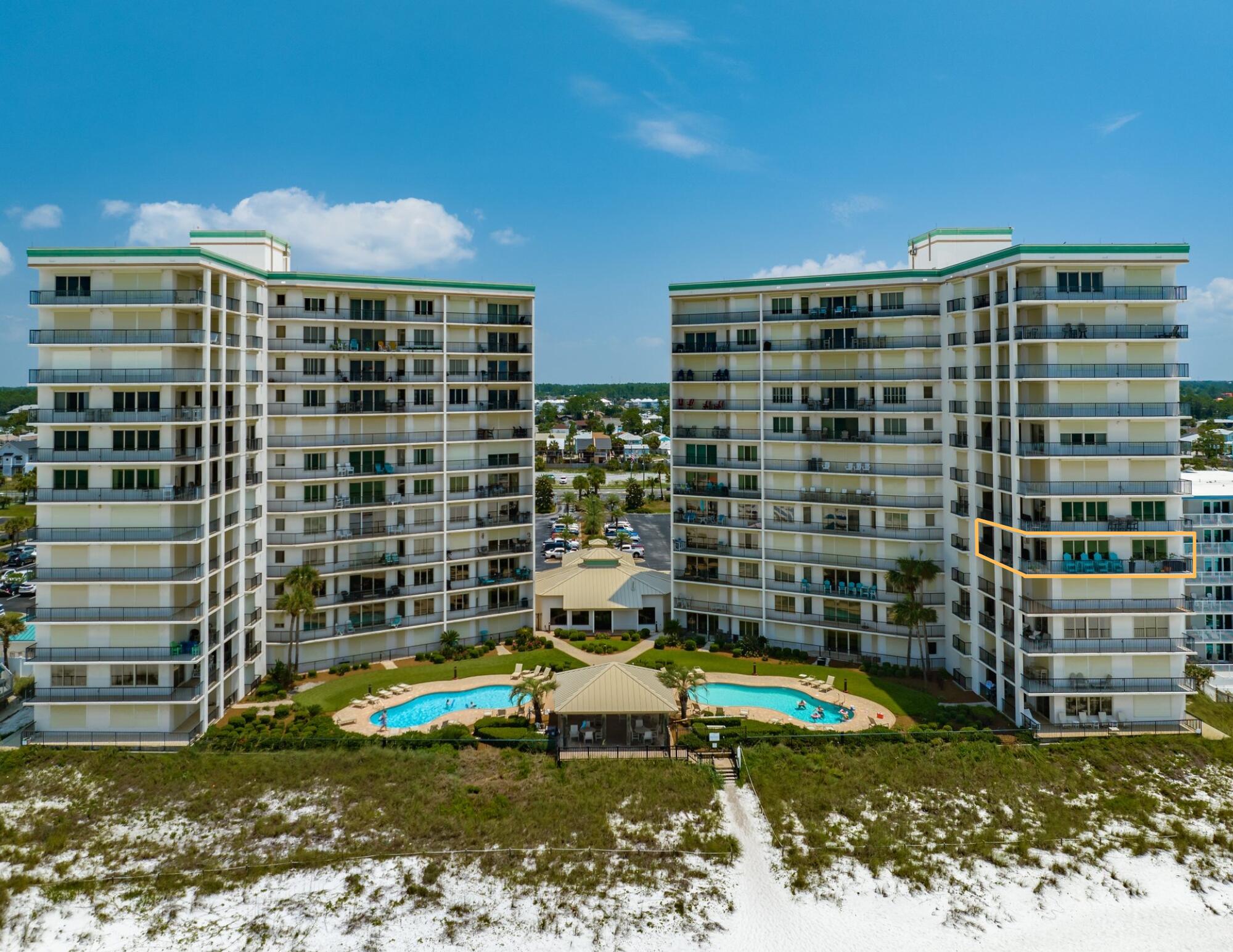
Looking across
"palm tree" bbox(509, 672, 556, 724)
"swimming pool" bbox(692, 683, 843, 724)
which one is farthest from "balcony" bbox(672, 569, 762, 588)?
"palm tree" bbox(509, 672, 556, 724)

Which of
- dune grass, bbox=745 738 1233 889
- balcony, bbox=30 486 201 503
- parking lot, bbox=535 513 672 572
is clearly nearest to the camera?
dune grass, bbox=745 738 1233 889

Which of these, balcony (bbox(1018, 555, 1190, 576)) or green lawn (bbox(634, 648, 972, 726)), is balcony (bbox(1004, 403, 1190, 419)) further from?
green lawn (bbox(634, 648, 972, 726))

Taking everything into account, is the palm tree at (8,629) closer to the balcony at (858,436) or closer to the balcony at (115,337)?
the balcony at (115,337)

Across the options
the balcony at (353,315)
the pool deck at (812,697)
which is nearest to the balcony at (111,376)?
the balcony at (353,315)

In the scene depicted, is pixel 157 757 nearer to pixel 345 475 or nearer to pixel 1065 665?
pixel 345 475

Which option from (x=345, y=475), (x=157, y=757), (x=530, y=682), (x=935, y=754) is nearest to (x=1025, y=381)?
(x=935, y=754)

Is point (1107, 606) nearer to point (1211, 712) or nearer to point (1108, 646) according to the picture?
point (1108, 646)
